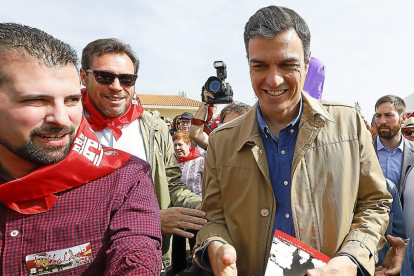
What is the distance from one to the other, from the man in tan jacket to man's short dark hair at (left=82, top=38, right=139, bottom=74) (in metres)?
1.15

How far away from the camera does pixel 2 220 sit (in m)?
1.18

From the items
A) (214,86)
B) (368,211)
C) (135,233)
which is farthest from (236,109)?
(135,233)

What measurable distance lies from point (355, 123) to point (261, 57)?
614 millimetres

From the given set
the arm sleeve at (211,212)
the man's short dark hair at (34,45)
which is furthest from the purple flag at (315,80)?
the man's short dark hair at (34,45)

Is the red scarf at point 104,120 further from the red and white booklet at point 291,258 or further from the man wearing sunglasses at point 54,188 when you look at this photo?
the red and white booklet at point 291,258

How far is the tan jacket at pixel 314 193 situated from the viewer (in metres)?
1.53

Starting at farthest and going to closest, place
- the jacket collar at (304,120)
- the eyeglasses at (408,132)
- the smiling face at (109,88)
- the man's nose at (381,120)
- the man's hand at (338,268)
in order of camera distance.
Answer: the eyeglasses at (408,132) < the man's nose at (381,120) < the smiling face at (109,88) < the jacket collar at (304,120) < the man's hand at (338,268)

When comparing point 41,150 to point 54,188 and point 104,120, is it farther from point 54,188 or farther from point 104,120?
point 104,120

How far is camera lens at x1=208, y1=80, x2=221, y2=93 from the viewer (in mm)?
2998

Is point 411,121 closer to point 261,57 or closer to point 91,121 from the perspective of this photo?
point 261,57

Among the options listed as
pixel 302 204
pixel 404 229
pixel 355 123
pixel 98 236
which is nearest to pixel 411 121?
pixel 404 229

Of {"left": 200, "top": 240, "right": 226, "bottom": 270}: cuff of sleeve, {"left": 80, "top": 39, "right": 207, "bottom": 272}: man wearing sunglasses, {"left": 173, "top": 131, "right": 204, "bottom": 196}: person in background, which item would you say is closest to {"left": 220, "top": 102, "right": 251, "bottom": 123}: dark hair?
{"left": 173, "top": 131, "right": 204, "bottom": 196}: person in background

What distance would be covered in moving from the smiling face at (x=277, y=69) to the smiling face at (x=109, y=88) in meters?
1.15

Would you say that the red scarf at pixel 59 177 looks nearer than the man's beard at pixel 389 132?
Yes
